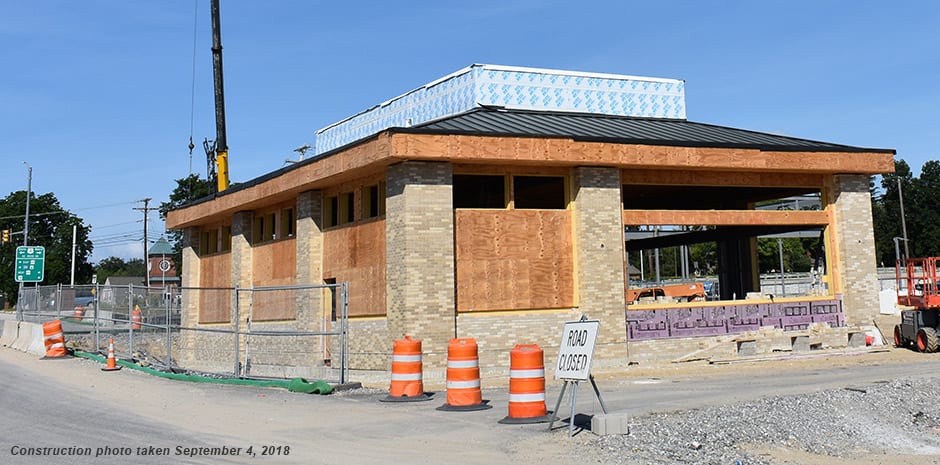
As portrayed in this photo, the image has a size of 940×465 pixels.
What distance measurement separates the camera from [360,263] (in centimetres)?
2262

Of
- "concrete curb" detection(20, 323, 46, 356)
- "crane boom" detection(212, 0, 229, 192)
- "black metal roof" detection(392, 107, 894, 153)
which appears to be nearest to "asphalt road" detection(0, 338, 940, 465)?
"concrete curb" detection(20, 323, 46, 356)

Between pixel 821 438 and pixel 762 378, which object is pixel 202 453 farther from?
pixel 762 378

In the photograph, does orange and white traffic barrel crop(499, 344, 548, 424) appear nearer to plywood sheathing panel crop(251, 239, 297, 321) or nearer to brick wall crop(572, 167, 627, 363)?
brick wall crop(572, 167, 627, 363)

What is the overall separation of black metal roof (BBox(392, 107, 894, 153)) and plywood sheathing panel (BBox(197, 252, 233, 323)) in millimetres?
12218

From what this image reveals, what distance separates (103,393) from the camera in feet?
54.8

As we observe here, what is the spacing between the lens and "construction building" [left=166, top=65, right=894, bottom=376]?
66.9 feet

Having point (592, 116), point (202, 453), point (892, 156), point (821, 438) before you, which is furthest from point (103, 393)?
point (892, 156)

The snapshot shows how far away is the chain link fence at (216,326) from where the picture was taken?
69.6 ft

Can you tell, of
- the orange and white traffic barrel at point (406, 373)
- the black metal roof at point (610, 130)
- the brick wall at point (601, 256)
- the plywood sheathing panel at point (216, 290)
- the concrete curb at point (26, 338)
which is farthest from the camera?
the plywood sheathing panel at point (216, 290)

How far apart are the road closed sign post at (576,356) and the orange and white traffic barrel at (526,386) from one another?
18.0 inches

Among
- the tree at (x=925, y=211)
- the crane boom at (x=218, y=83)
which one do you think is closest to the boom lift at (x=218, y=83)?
the crane boom at (x=218, y=83)

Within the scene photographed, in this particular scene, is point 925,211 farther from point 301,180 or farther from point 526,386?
point 526,386

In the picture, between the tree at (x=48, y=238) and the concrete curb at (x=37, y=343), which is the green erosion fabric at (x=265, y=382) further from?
the tree at (x=48, y=238)

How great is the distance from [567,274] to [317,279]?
771cm
